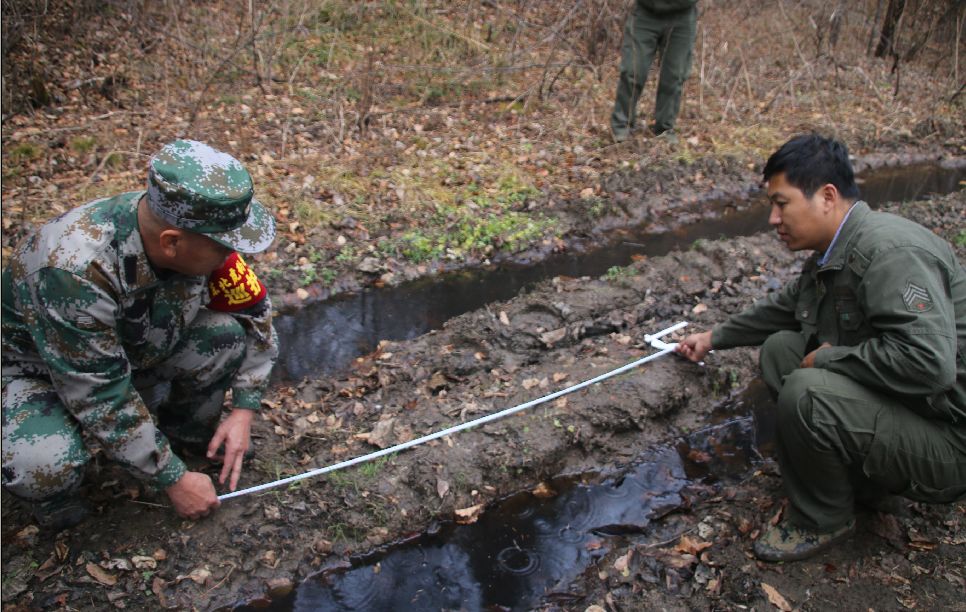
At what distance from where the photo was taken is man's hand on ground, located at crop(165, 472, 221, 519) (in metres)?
2.64

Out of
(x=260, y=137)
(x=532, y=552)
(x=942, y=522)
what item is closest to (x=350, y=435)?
(x=532, y=552)

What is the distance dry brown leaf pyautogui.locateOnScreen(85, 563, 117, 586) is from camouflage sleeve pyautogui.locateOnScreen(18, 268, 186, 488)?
58cm

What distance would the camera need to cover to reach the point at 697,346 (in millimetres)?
3736

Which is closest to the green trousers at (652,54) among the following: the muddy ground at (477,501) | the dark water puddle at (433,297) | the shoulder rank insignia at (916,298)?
the dark water puddle at (433,297)

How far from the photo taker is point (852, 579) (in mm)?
2834

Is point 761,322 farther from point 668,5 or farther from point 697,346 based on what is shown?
point 668,5

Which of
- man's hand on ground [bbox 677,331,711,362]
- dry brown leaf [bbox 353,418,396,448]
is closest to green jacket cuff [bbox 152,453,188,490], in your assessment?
dry brown leaf [bbox 353,418,396,448]

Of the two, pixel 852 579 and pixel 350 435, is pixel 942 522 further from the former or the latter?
pixel 350 435

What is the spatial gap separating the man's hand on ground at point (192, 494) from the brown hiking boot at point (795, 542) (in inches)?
91.1

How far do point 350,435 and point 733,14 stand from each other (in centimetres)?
1107

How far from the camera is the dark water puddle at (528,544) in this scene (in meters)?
2.92

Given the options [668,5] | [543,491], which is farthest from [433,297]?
[668,5]

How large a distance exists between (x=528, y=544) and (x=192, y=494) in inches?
58.7

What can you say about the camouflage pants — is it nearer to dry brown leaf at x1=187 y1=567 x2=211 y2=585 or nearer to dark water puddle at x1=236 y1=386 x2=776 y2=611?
dry brown leaf at x1=187 y1=567 x2=211 y2=585
